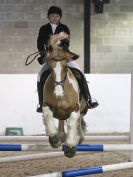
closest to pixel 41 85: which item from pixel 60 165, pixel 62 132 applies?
pixel 62 132

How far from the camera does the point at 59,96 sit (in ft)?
11.6

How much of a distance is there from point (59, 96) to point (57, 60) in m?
0.27

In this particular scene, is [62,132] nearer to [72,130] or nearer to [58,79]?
[72,130]

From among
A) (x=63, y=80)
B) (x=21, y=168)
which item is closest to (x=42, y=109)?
(x=63, y=80)

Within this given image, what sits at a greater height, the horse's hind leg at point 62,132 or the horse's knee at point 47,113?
the horse's knee at point 47,113

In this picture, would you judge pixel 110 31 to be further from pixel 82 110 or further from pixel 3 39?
pixel 82 110

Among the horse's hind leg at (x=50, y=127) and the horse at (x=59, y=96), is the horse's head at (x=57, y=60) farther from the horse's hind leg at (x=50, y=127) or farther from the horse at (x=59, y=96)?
the horse's hind leg at (x=50, y=127)

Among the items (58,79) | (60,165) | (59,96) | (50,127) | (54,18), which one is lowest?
(60,165)

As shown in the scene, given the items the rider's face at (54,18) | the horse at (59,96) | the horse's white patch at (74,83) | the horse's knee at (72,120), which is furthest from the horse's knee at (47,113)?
the rider's face at (54,18)

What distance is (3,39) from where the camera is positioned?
38.7 feet

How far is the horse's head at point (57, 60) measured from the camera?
3.55 meters

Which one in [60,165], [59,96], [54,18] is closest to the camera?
[59,96]

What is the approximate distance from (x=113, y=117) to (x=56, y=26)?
559 centimetres

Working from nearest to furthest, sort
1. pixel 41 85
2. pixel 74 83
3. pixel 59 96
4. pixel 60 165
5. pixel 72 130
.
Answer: pixel 59 96 < pixel 72 130 < pixel 74 83 < pixel 41 85 < pixel 60 165
